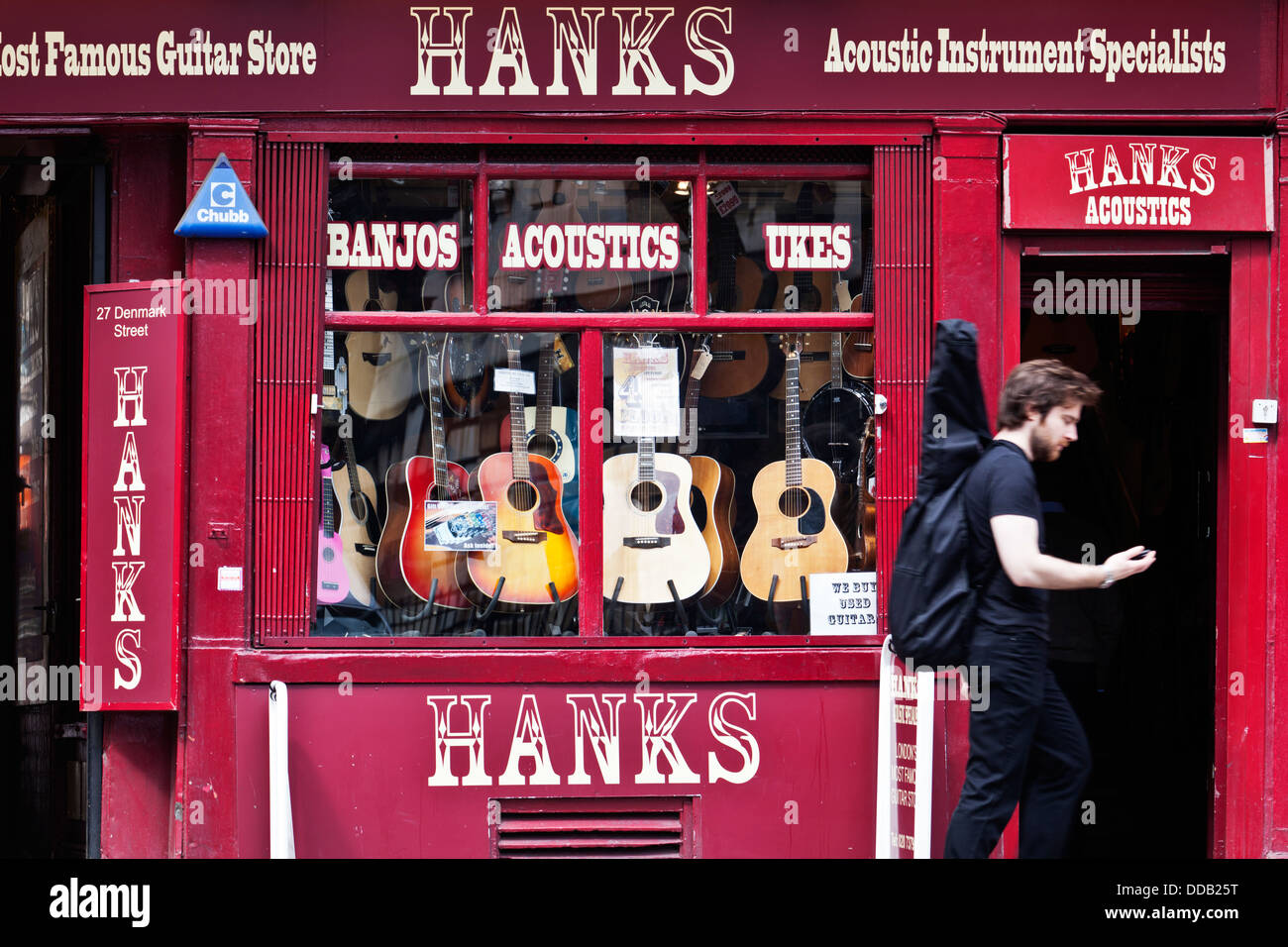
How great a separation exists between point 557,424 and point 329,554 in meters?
1.28

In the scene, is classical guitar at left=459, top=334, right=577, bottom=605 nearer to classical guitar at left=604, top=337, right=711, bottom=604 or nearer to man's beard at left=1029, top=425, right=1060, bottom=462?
classical guitar at left=604, top=337, right=711, bottom=604

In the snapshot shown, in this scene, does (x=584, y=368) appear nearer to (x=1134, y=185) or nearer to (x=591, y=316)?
(x=591, y=316)

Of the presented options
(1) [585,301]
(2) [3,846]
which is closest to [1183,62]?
(1) [585,301]

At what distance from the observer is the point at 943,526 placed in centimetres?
473

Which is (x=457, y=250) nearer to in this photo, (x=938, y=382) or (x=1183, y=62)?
(x=938, y=382)

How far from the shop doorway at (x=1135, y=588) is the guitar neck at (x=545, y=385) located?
10.7ft

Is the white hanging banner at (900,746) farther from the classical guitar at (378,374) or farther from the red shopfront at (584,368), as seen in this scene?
the classical guitar at (378,374)

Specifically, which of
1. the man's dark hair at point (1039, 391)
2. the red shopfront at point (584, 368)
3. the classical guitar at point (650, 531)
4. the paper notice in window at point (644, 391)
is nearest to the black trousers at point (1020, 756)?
the man's dark hair at point (1039, 391)

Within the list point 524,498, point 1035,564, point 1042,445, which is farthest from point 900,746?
point 524,498

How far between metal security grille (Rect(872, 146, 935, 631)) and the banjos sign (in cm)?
42

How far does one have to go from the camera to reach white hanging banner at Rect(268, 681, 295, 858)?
5.67 metres

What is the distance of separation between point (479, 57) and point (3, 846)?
17.4 feet

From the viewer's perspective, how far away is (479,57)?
6.09 m
